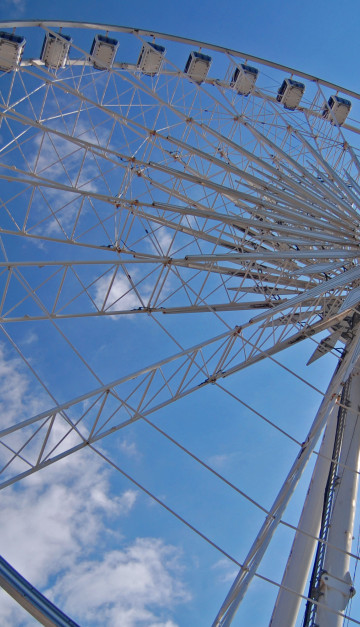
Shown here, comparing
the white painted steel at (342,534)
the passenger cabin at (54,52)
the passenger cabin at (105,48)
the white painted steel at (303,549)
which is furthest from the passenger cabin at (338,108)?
the white painted steel at (303,549)

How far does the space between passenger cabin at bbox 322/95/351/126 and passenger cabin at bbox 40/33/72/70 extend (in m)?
11.9

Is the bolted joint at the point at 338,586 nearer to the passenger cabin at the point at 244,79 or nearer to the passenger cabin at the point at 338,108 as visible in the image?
the passenger cabin at the point at 244,79

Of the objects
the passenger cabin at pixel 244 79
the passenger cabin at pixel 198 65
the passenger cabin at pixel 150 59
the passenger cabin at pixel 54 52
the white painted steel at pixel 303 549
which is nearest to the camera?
the white painted steel at pixel 303 549

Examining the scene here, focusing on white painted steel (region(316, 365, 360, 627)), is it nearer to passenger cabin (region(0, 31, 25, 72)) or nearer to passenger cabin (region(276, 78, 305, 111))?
passenger cabin (region(0, 31, 25, 72))

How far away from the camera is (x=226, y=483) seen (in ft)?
42.8

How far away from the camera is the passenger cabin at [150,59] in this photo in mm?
23984

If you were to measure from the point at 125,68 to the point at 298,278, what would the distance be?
34.5ft

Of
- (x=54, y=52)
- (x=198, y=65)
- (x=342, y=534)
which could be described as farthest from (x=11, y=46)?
(x=342, y=534)

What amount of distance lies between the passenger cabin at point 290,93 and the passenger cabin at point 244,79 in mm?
2440

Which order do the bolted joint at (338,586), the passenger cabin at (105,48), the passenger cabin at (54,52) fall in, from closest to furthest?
the bolted joint at (338,586)
the passenger cabin at (54,52)
the passenger cabin at (105,48)

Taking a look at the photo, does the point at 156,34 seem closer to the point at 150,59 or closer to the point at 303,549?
the point at 150,59

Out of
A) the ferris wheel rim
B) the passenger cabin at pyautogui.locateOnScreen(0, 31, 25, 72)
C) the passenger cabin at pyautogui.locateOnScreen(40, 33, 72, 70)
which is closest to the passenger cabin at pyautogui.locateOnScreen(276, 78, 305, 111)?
the ferris wheel rim

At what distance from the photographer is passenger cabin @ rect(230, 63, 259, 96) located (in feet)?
85.0

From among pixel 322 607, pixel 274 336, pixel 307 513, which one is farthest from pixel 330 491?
pixel 274 336
